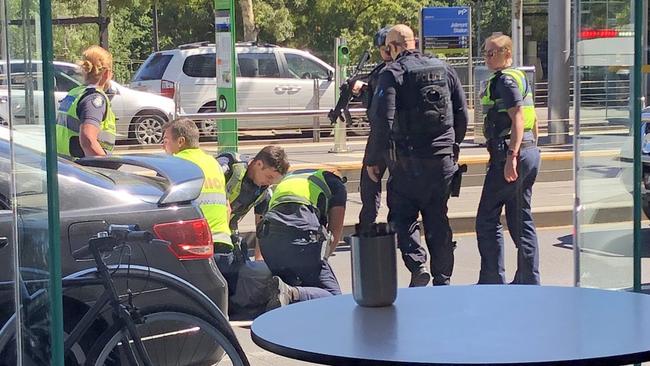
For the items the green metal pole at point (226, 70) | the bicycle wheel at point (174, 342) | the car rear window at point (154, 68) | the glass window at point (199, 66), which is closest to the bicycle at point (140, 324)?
the bicycle wheel at point (174, 342)

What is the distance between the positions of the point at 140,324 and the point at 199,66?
742cm

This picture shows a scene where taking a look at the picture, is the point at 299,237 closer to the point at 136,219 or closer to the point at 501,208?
the point at 136,219

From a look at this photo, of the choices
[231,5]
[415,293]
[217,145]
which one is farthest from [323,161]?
[415,293]

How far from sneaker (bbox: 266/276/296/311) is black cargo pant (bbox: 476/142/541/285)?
61.2 inches

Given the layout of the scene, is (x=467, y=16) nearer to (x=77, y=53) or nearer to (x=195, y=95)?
(x=195, y=95)

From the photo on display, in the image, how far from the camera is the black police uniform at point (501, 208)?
22.0ft

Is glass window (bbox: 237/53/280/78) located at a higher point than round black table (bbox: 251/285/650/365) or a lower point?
higher

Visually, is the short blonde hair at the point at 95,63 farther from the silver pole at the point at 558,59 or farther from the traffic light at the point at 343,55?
the silver pole at the point at 558,59

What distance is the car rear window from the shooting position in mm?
10476

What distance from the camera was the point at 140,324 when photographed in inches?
160

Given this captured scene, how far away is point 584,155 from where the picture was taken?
15.1 feet

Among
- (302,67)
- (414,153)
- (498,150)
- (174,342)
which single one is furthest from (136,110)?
(174,342)

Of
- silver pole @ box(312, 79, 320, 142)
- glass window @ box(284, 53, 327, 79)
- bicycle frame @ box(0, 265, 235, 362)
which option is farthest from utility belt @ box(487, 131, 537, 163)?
glass window @ box(284, 53, 327, 79)

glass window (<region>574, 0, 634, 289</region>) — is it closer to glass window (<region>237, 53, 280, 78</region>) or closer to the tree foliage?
the tree foliage
